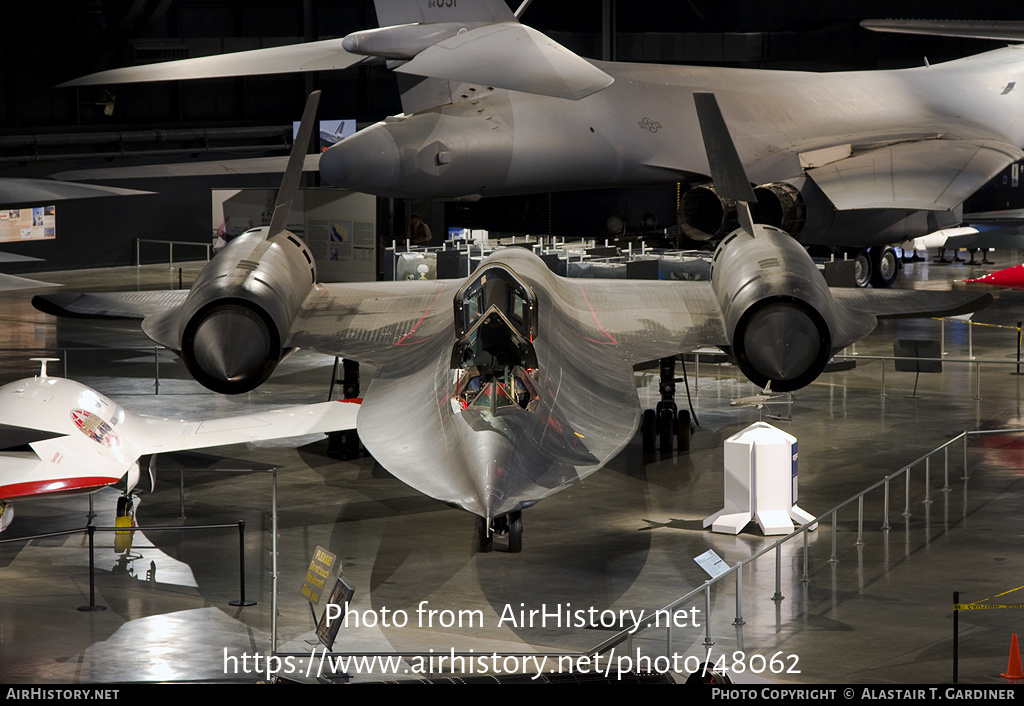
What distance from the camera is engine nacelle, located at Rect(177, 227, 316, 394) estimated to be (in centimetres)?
1009

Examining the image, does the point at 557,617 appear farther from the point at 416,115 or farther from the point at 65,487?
the point at 416,115

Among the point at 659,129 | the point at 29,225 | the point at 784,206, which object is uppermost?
the point at 659,129

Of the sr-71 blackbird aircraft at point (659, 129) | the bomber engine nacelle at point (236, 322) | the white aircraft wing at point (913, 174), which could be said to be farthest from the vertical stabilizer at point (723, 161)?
the white aircraft wing at point (913, 174)

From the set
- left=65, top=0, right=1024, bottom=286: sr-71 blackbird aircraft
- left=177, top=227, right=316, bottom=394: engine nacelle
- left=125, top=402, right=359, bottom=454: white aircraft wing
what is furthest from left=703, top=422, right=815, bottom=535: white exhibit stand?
left=65, top=0, right=1024, bottom=286: sr-71 blackbird aircraft

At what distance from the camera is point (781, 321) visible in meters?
9.98

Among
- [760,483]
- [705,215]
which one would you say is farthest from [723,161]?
[705,215]

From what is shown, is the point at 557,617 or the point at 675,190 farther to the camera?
the point at 675,190

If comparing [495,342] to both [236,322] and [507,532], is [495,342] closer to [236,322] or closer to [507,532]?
[507,532]

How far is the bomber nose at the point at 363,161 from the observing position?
16141 mm

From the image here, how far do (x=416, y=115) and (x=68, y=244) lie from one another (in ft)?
49.9

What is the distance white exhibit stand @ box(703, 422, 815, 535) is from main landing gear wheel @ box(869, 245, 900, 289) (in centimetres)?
1475

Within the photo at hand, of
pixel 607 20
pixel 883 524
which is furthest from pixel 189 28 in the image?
pixel 883 524

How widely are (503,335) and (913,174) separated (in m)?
12.5

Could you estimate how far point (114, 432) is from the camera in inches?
390
